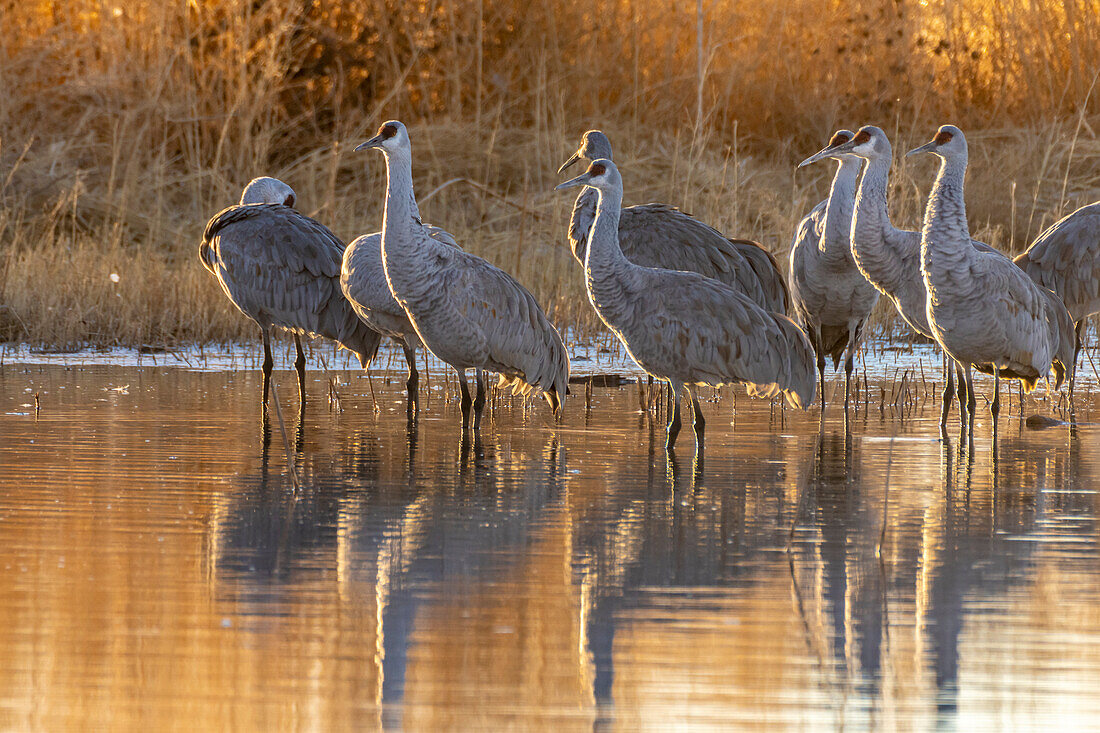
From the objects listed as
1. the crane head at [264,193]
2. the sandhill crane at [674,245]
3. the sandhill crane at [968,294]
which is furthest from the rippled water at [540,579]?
the crane head at [264,193]

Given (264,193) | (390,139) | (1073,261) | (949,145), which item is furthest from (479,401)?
(1073,261)

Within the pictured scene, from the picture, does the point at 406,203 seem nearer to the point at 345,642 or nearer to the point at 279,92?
the point at 345,642

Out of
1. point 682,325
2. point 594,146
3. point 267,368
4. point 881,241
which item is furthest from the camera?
point 594,146

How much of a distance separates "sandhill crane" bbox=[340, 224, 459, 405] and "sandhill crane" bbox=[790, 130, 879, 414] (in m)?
2.06

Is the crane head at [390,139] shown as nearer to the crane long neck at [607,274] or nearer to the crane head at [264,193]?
the crane long neck at [607,274]

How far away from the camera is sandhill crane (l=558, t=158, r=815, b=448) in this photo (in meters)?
7.44

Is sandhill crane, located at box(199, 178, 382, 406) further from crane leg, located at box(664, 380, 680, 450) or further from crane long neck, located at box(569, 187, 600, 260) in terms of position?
crane leg, located at box(664, 380, 680, 450)

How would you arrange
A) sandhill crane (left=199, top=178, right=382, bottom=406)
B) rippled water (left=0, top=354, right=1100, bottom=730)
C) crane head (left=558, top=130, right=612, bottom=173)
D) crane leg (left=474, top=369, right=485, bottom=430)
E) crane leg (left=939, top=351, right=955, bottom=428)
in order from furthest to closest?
crane head (left=558, top=130, right=612, bottom=173)
sandhill crane (left=199, top=178, right=382, bottom=406)
crane leg (left=939, top=351, right=955, bottom=428)
crane leg (left=474, top=369, right=485, bottom=430)
rippled water (left=0, top=354, right=1100, bottom=730)

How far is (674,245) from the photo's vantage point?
373 inches

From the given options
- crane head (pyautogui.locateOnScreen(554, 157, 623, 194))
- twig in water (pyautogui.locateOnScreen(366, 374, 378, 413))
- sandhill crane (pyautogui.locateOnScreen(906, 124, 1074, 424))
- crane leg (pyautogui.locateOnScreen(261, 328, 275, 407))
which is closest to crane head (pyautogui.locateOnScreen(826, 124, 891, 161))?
sandhill crane (pyautogui.locateOnScreen(906, 124, 1074, 424))

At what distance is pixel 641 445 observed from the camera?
25.6 ft

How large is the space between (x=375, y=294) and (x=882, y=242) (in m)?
2.57

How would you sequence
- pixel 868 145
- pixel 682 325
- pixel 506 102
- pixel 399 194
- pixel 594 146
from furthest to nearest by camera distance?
1. pixel 506 102
2. pixel 594 146
3. pixel 868 145
4. pixel 399 194
5. pixel 682 325

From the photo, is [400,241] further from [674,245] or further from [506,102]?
[506,102]
